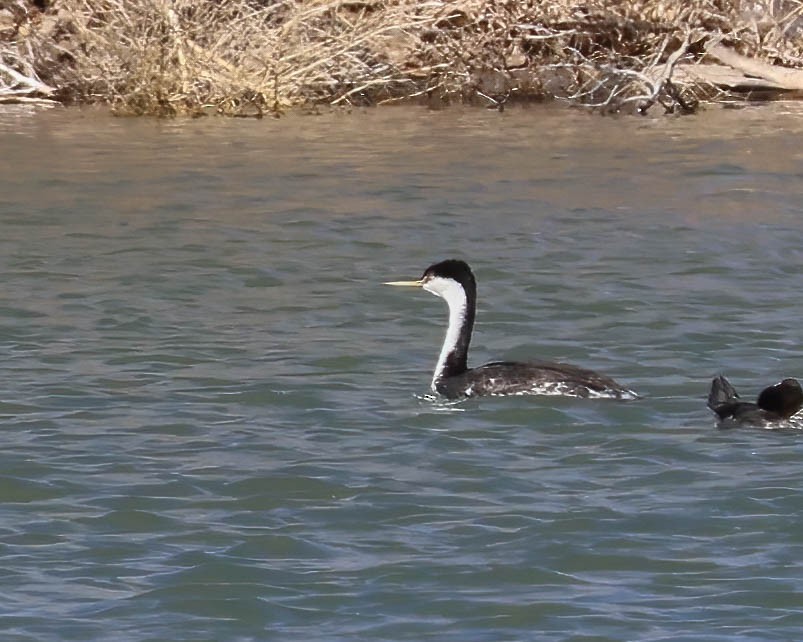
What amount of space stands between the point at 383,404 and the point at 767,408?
2035 millimetres

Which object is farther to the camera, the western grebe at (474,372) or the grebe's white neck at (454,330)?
the grebe's white neck at (454,330)

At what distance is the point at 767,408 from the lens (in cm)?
934

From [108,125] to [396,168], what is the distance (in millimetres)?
5012

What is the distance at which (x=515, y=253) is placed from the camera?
15.0 meters

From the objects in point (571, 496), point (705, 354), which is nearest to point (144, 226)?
point (705, 354)

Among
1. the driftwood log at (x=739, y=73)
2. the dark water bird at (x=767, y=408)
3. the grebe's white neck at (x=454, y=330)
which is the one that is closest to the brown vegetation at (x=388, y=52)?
the driftwood log at (x=739, y=73)

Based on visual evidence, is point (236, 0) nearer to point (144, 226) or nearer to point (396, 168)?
point (396, 168)

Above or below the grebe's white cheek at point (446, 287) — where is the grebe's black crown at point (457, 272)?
above

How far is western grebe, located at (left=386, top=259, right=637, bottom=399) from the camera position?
10016 mm

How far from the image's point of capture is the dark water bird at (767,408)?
919cm

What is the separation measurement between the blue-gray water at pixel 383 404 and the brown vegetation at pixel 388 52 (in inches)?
150

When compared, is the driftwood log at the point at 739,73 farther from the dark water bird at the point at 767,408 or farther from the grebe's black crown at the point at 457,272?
the dark water bird at the point at 767,408

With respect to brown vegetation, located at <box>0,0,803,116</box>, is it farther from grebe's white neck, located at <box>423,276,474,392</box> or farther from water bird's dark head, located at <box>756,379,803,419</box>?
water bird's dark head, located at <box>756,379,803,419</box>

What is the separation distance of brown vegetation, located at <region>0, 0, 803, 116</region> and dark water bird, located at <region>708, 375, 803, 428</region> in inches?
585
